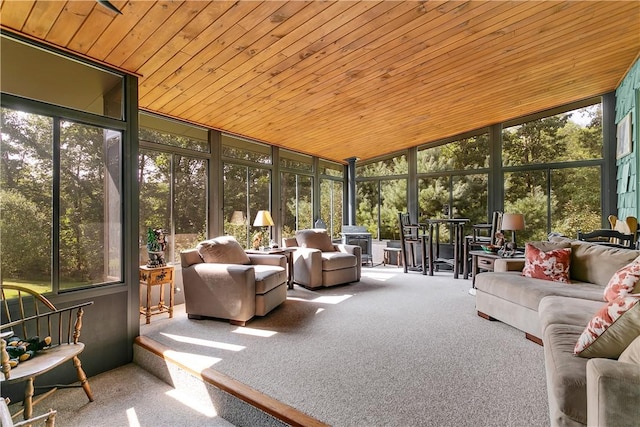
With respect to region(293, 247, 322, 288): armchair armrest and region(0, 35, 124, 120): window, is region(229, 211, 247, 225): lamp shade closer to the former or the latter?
region(293, 247, 322, 288): armchair armrest

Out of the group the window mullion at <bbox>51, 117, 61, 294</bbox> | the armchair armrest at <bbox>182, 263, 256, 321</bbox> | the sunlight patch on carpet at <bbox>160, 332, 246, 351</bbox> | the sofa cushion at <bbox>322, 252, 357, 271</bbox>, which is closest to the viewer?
the window mullion at <bbox>51, 117, 61, 294</bbox>

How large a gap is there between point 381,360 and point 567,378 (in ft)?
3.94

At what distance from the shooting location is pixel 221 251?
3.55 metres

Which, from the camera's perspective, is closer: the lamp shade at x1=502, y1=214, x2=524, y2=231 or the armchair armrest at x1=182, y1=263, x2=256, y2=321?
the armchair armrest at x1=182, y1=263, x2=256, y2=321

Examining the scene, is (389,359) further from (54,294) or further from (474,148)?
(474,148)

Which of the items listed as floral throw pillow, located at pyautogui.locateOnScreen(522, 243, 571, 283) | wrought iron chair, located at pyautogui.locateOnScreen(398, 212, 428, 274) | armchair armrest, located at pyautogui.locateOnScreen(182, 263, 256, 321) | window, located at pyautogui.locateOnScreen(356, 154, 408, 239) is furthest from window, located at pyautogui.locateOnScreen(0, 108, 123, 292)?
window, located at pyautogui.locateOnScreen(356, 154, 408, 239)

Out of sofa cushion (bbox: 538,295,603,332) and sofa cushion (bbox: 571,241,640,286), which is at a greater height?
sofa cushion (bbox: 571,241,640,286)

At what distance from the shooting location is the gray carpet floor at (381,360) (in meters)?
1.72

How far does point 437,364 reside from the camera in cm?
222

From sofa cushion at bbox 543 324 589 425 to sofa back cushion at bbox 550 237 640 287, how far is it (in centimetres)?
174

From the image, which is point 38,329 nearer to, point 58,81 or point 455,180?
point 58,81

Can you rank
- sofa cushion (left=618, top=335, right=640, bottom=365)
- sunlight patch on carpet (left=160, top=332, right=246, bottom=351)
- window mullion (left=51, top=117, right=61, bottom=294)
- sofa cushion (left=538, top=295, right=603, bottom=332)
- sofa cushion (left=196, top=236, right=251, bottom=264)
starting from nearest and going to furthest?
sofa cushion (left=618, top=335, right=640, bottom=365), sofa cushion (left=538, top=295, right=603, bottom=332), window mullion (left=51, top=117, right=61, bottom=294), sunlight patch on carpet (left=160, top=332, right=246, bottom=351), sofa cushion (left=196, top=236, right=251, bottom=264)

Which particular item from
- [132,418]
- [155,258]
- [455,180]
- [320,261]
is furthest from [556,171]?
[132,418]

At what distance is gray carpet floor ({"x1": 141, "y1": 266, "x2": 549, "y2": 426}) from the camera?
1721 millimetres
